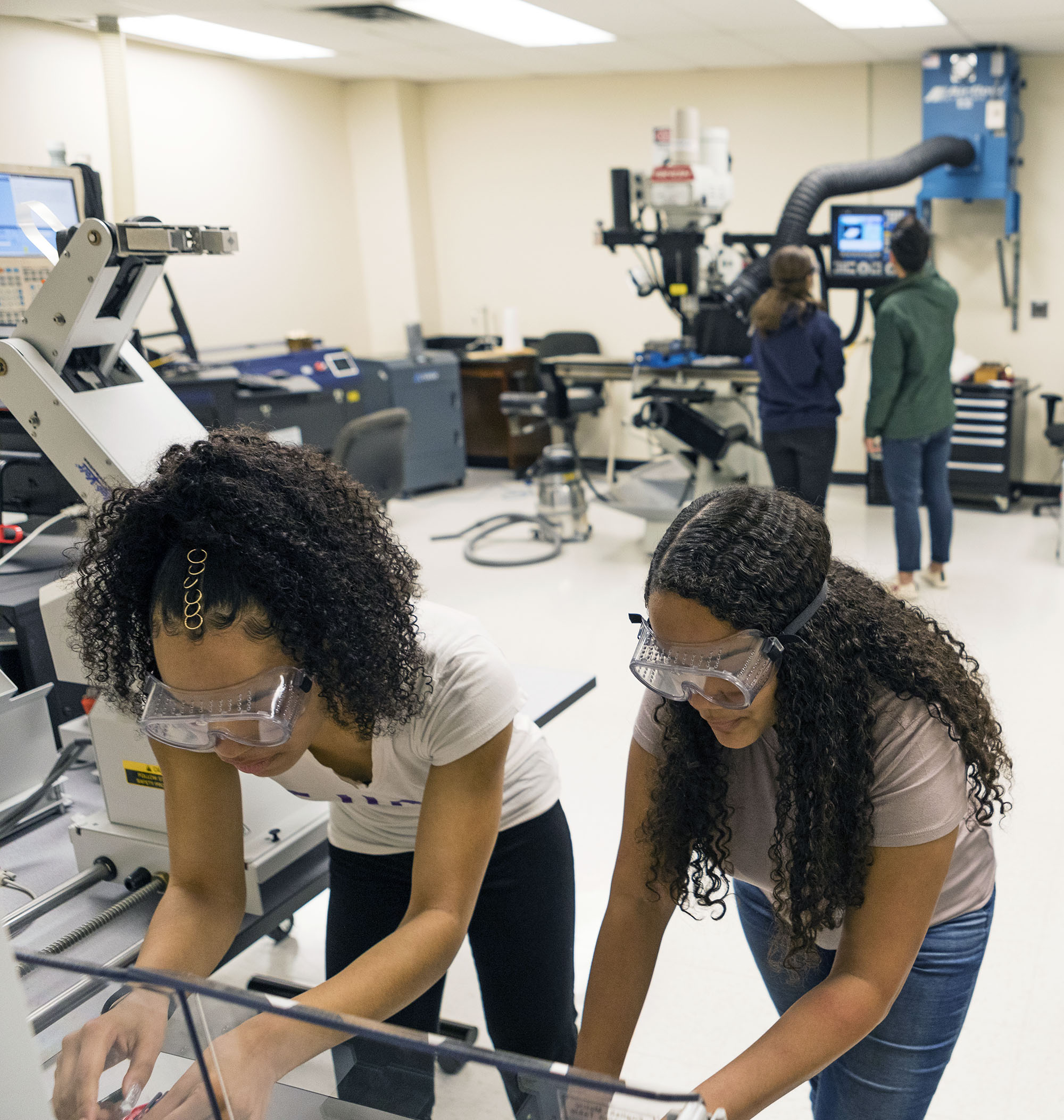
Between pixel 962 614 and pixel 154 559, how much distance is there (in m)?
3.78

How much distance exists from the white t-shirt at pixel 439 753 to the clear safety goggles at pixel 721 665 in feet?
0.66

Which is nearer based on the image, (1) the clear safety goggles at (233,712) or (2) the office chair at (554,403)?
(1) the clear safety goggles at (233,712)

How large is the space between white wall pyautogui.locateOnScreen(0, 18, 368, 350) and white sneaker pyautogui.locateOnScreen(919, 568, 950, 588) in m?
4.06

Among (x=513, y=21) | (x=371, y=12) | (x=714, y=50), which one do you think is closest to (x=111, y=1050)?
(x=371, y=12)

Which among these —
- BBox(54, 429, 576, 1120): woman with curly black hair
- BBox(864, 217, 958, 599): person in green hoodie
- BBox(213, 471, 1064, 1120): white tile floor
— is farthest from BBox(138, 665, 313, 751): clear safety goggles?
BBox(864, 217, 958, 599): person in green hoodie

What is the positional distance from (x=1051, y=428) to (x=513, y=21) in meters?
3.32

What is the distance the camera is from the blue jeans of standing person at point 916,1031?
3.67ft

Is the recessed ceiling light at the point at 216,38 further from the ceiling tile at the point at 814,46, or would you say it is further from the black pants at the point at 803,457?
the black pants at the point at 803,457

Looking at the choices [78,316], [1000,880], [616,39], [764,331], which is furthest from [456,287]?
[78,316]

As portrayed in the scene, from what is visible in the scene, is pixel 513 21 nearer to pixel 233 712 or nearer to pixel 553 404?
pixel 553 404

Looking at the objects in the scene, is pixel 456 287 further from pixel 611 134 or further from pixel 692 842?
pixel 692 842

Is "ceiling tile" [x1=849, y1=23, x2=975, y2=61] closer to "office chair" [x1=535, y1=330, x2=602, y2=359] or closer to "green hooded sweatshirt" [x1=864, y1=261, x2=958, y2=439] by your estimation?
"green hooded sweatshirt" [x1=864, y1=261, x2=958, y2=439]

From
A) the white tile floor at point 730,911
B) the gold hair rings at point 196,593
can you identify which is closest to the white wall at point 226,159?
the white tile floor at point 730,911

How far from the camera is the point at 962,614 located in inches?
165
